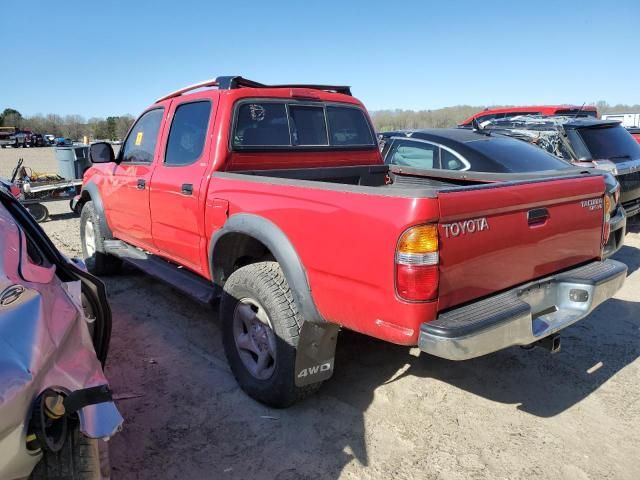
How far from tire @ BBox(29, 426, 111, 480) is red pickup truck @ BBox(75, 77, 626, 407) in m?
1.23

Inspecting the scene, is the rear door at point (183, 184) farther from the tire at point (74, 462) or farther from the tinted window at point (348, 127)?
the tire at point (74, 462)

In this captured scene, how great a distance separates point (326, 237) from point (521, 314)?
42.0 inches

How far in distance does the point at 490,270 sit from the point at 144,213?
10.6 feet

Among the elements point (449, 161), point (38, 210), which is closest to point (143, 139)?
point (449, 161)

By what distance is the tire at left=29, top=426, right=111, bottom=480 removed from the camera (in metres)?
1.87

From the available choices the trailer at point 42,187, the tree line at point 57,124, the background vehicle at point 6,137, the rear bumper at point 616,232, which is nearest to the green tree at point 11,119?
the tree line at point 57,124

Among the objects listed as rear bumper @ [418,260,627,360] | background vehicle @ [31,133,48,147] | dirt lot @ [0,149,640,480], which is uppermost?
background vehicle @ [31,133,48,147]

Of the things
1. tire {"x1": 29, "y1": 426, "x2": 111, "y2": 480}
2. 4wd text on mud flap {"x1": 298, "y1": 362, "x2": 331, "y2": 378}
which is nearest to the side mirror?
4wd text on mud flap {"x1": 298, "y1": 362, "x2": 331, "y2": 378}

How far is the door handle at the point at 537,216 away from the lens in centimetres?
277

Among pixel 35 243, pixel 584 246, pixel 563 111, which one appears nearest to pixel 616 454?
pixel 584 246

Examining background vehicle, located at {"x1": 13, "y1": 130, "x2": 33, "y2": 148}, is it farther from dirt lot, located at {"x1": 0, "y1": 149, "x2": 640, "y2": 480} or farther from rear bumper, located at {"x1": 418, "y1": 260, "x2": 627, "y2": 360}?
rear bumper, located at {"x1": 418, "y1": 260, "x2": 627, "y2": 360}

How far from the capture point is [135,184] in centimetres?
469

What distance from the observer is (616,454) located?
2830 mm

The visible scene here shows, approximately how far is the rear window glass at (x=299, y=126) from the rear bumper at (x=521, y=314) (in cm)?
225
